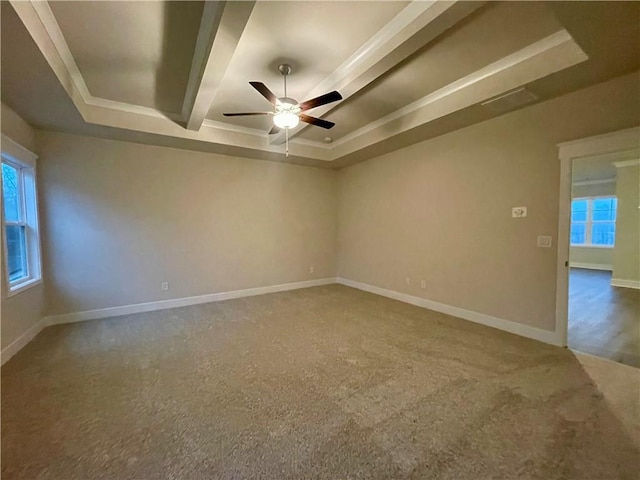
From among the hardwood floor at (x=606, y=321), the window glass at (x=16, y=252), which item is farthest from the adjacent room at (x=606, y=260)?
the window glass at (x=16, y=252)

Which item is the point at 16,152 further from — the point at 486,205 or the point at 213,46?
the point at 486,205

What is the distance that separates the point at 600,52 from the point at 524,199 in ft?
5.10

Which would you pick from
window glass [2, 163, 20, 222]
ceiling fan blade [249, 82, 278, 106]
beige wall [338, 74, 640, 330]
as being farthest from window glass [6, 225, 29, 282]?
beige wall [338, 74, 640, 330]

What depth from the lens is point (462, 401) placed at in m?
2.15

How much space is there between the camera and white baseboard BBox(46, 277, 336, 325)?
161 inches

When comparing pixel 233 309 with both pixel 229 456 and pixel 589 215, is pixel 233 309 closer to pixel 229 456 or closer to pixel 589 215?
pixel 229 456

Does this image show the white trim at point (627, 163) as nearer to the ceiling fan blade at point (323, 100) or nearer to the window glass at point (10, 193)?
the ceiling fan blade at point (323, 100)

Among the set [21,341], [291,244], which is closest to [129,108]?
[21,341]

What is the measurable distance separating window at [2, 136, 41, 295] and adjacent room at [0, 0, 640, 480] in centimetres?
4

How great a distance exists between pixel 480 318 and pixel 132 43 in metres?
5.01

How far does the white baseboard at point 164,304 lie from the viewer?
13.4 feet

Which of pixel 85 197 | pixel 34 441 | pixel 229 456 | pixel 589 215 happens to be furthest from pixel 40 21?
pixel 589 215

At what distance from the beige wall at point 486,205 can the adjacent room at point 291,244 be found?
0.09ft

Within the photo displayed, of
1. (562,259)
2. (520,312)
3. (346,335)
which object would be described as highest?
(562,259)
